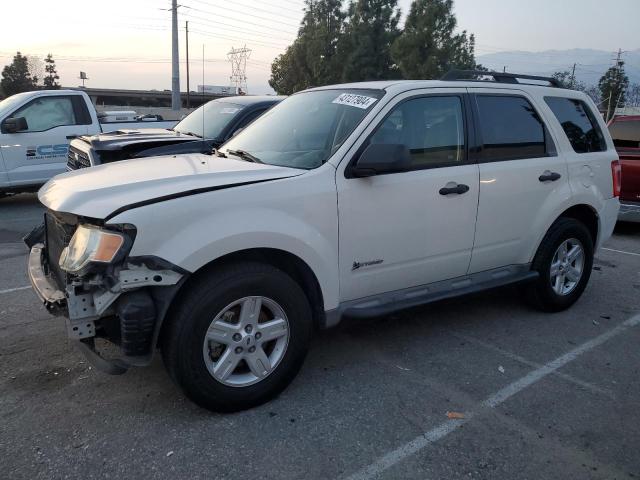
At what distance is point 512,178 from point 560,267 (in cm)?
111

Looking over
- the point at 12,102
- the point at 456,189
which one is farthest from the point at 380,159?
the point at 12,102

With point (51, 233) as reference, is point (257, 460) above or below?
below

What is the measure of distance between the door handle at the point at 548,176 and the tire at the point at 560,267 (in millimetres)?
405

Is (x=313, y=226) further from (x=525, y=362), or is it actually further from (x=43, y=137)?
(x=43, y=137)

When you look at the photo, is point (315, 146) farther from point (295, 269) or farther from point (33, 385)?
point (33, 385)

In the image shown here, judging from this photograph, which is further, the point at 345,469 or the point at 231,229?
the point at 231,229

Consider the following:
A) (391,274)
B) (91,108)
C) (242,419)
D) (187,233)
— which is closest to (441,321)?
(391,274)

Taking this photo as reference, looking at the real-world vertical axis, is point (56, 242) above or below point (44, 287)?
above

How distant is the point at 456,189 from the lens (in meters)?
3.85

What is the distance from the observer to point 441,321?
15.2 ft

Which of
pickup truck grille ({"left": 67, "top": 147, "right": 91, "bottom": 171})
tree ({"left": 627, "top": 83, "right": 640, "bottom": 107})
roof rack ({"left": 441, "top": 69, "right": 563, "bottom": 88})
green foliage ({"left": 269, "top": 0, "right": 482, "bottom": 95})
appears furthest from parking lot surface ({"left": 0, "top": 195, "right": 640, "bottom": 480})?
tree ({"left": 627, "top": 83, "right": 640, "bottom": 107})

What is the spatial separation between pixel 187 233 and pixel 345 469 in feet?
4.70

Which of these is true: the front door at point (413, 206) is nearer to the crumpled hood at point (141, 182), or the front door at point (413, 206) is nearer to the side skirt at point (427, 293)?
the side skirt at point (427, 293)

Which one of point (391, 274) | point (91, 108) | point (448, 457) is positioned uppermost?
point (91, 108)
